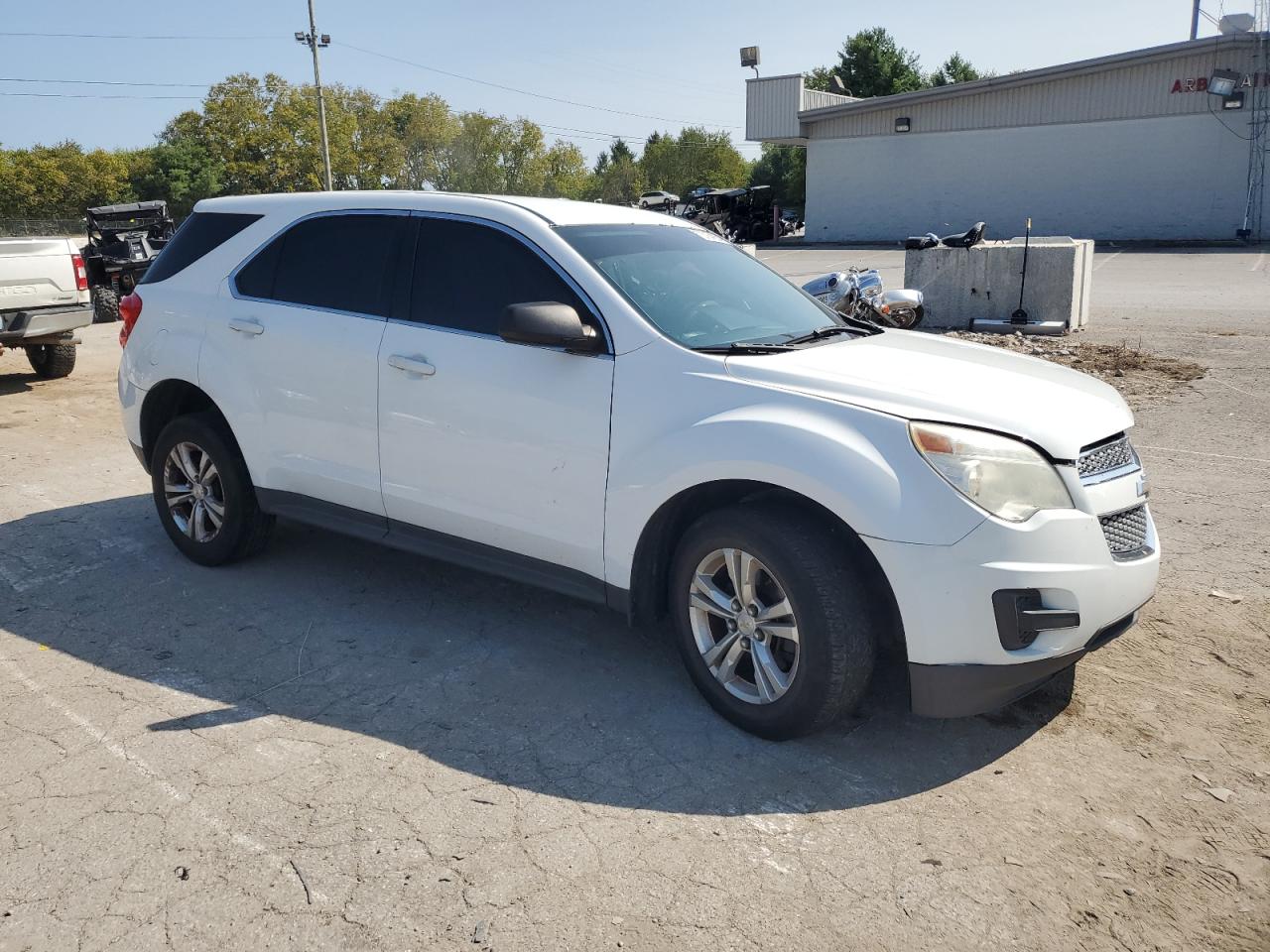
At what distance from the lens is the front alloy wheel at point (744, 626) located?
360 centimetres

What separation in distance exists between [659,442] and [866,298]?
8.52m

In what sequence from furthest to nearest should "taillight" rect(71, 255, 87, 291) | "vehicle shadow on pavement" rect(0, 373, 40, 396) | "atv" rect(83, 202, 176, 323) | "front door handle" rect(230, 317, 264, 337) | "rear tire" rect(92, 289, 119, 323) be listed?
"atv" rect(83, 202, 176, 323) → "rear tire" rect(92, 289, 119, 323) → "vehicle shadow on pavement" rect(0, 373, 40, 396) → "taillight" rect(71, 255, 87, 291) → "front door handle" rect(230, 317, 264, 337)

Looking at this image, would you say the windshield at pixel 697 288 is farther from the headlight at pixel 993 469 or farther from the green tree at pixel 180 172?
the green tree at pixel 180 172

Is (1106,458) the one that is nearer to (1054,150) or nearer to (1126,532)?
(1126,532)

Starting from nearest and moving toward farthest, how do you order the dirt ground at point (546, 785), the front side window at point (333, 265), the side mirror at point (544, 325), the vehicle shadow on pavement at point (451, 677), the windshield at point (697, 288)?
the dirt ground at point (546, 785)
the vehicle shadow on pavement at point (451, 677)
the side mirror at point (544, 325)
the windshield at point (697, 288)
the front side window at point (333, 265)

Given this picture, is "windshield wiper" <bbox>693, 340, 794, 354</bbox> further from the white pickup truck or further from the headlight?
the white pickup truck

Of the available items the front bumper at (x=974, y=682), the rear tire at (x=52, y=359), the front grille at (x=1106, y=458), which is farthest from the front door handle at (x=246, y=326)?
the rear tire at (x=52, y=359)

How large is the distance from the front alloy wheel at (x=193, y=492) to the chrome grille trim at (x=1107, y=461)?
13.1ft

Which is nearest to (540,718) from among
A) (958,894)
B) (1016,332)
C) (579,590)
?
(579,590)

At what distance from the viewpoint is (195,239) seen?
18.1 ft

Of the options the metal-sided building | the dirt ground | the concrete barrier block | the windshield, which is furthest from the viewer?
the metal-sided building

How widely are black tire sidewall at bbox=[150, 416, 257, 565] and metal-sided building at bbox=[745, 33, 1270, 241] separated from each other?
111ft

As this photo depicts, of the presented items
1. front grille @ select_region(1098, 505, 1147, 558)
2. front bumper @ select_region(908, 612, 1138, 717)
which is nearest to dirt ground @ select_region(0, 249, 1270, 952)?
front bumper @ select_region(908, 612, 1138, 717)

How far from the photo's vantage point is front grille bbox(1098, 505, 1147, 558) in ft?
11.5
